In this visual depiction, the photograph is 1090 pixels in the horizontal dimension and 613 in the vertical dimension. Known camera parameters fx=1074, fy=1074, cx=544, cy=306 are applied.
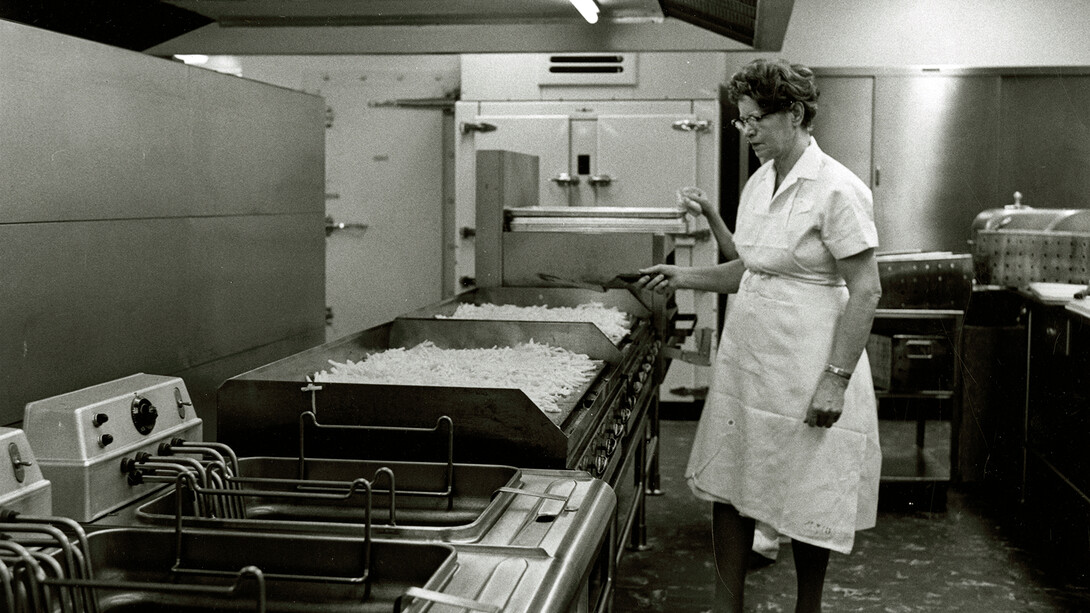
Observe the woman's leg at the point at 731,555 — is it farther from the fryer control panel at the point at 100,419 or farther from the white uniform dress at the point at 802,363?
the fryer control panel at the point at 100,419

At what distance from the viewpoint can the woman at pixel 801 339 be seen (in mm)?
2852

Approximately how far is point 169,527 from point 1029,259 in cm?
461

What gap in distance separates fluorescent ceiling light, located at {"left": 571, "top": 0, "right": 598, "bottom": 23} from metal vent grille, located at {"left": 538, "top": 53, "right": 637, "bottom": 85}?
8.90ft

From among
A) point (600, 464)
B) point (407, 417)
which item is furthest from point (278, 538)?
point (600, 464)

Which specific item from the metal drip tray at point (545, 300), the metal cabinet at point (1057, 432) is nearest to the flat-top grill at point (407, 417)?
the metal drip tray at point (545, 300)

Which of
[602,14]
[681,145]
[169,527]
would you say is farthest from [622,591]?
[681,145]

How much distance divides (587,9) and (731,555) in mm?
1956

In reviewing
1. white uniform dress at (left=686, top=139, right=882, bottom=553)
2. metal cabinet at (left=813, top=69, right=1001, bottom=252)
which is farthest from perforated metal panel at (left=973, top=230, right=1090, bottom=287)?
white uniform dress at (left=686, top=139, right=882, bottom=553)

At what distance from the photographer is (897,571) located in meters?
4.12

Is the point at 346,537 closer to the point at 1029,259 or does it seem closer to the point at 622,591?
the point at 622,591

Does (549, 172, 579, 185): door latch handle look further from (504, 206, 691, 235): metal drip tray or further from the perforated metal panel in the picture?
the perforated metal panel

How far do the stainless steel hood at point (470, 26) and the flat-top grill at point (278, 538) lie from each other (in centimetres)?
253

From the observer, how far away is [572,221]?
4750 millimetres

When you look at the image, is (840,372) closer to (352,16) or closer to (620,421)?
(620,421)
